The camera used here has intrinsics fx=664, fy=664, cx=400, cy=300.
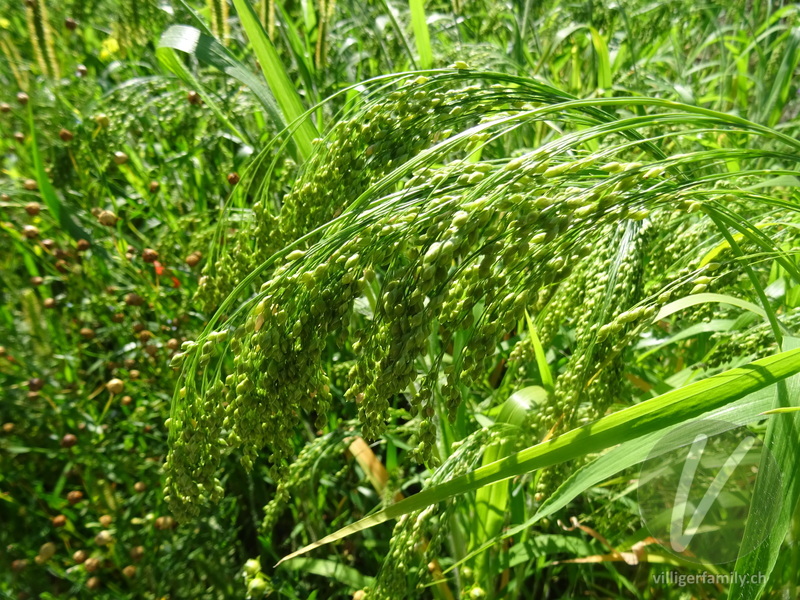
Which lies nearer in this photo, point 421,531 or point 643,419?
point 643,419

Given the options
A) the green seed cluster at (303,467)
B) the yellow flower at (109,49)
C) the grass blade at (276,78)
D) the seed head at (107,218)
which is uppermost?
the yellow flower at (109,49)

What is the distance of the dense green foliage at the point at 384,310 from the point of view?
32.8 inches

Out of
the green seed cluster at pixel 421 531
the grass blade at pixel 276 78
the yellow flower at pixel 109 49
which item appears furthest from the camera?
the yellow flower at pixel 109 49

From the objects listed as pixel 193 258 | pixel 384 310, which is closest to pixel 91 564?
pixel 193 258

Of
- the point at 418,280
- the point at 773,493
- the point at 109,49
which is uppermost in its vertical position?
the point at 109,49

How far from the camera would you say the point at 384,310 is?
0.80 meters

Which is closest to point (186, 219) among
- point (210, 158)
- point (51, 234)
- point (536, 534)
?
point (210, 158)

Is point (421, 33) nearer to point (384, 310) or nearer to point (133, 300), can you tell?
point (384, 310)

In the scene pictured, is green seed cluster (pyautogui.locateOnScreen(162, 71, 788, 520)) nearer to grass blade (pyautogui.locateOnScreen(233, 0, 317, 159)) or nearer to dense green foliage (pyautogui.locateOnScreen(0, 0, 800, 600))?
dense green foliage (pyautogui.locateOnScreen(0, 0, 800, 600))

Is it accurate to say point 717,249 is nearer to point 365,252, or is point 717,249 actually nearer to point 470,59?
point 365,252

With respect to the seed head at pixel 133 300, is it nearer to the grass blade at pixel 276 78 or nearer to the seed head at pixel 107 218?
the seed head at pixel 107 218

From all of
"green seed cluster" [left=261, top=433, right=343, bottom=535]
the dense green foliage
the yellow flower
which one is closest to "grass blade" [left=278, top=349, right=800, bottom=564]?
the dense green foliage

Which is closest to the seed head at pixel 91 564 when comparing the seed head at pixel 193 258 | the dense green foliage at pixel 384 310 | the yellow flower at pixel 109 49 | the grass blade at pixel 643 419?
the dense green foliage at pixel 384 310

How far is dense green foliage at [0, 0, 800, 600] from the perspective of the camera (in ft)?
2.73
